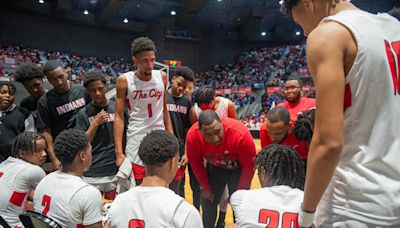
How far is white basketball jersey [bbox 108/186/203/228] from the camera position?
1.72m

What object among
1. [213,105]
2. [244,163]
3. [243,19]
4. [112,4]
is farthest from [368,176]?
[243,19]

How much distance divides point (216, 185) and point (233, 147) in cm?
60

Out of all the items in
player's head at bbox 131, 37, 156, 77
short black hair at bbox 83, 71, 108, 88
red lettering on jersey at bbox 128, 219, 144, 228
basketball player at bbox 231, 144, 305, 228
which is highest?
player's head at bbox 131, 37, 156, 77

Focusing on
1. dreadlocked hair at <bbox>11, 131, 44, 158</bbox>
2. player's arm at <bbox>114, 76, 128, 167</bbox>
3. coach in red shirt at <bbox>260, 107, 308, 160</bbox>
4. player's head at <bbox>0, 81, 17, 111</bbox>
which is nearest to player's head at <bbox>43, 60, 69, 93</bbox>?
player's head at <bbox>0, 81, 17, 111</bbox>

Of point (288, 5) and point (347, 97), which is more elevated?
point (288, 5)

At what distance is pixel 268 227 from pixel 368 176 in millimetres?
653

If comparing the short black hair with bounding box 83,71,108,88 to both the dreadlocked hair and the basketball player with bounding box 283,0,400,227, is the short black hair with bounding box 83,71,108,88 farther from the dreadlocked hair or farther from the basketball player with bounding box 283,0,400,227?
the basketball player with bounding box 283,0,400,227

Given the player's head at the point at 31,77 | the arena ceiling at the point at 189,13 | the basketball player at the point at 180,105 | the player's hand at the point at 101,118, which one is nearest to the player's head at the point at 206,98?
the basketball player at the point at 180,105

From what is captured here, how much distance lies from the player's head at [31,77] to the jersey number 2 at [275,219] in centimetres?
317

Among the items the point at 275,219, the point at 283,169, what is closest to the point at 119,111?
the point at 283,169

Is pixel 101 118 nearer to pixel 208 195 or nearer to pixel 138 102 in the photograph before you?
pixel 138 102

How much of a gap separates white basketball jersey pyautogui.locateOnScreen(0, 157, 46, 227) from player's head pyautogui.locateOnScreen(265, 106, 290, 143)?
198 cm

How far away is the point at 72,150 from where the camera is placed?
2342 millimetres

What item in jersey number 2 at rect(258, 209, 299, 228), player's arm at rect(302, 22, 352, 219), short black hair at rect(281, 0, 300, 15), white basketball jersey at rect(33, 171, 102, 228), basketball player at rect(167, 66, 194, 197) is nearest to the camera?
player's arm at rect(302, 22, 352, 219)
